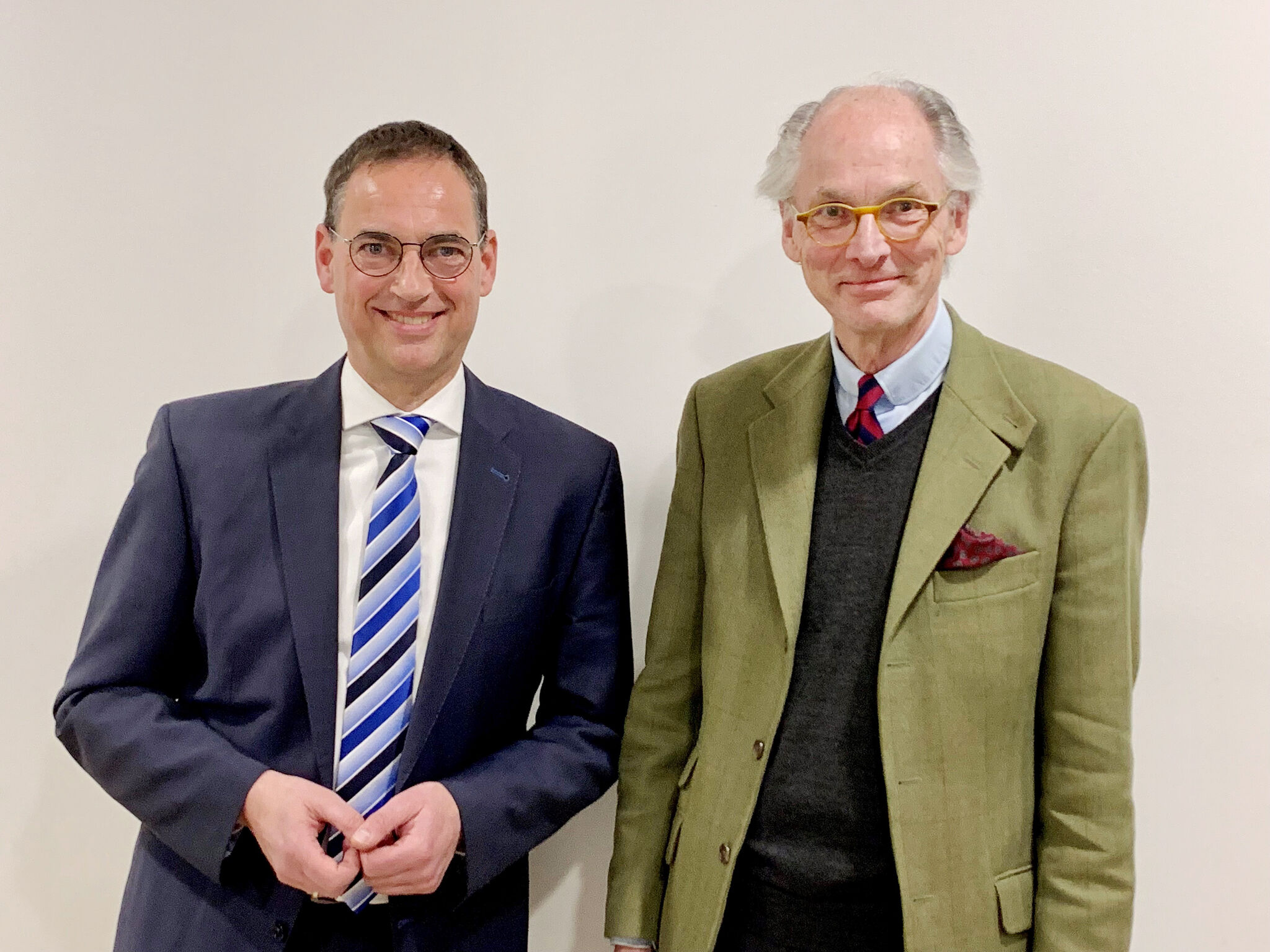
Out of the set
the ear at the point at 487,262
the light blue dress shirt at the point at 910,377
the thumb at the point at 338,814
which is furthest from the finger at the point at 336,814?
the light blue dress shirt at the point at 910,377

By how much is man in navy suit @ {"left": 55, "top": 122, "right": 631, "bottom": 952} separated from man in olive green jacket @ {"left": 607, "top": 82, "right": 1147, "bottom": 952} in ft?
0.92

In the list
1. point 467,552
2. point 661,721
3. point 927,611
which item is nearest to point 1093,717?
point 927,611

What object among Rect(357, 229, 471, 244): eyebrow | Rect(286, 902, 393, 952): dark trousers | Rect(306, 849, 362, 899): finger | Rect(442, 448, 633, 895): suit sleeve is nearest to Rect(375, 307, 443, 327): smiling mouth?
Rect(357, 229, 471, 244): eyebrow

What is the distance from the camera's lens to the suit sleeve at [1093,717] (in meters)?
1.40

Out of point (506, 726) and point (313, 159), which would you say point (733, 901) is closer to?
point (506, 726)

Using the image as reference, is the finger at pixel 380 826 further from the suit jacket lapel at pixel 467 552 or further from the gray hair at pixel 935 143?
the gray hair at pixel 935 143

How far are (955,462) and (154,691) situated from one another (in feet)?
3.95

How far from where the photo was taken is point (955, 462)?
1466 millimetres

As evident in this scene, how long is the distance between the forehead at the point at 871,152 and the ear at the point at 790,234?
6 centimetres

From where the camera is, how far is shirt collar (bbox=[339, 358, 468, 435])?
1.67m

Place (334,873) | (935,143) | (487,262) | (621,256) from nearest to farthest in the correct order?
(334,873) < (935,143) < (487,262) < (621,256)

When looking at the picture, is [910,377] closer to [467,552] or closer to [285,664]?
[467,552]

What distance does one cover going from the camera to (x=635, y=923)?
1.65m

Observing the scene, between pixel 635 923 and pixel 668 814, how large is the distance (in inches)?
6.6
